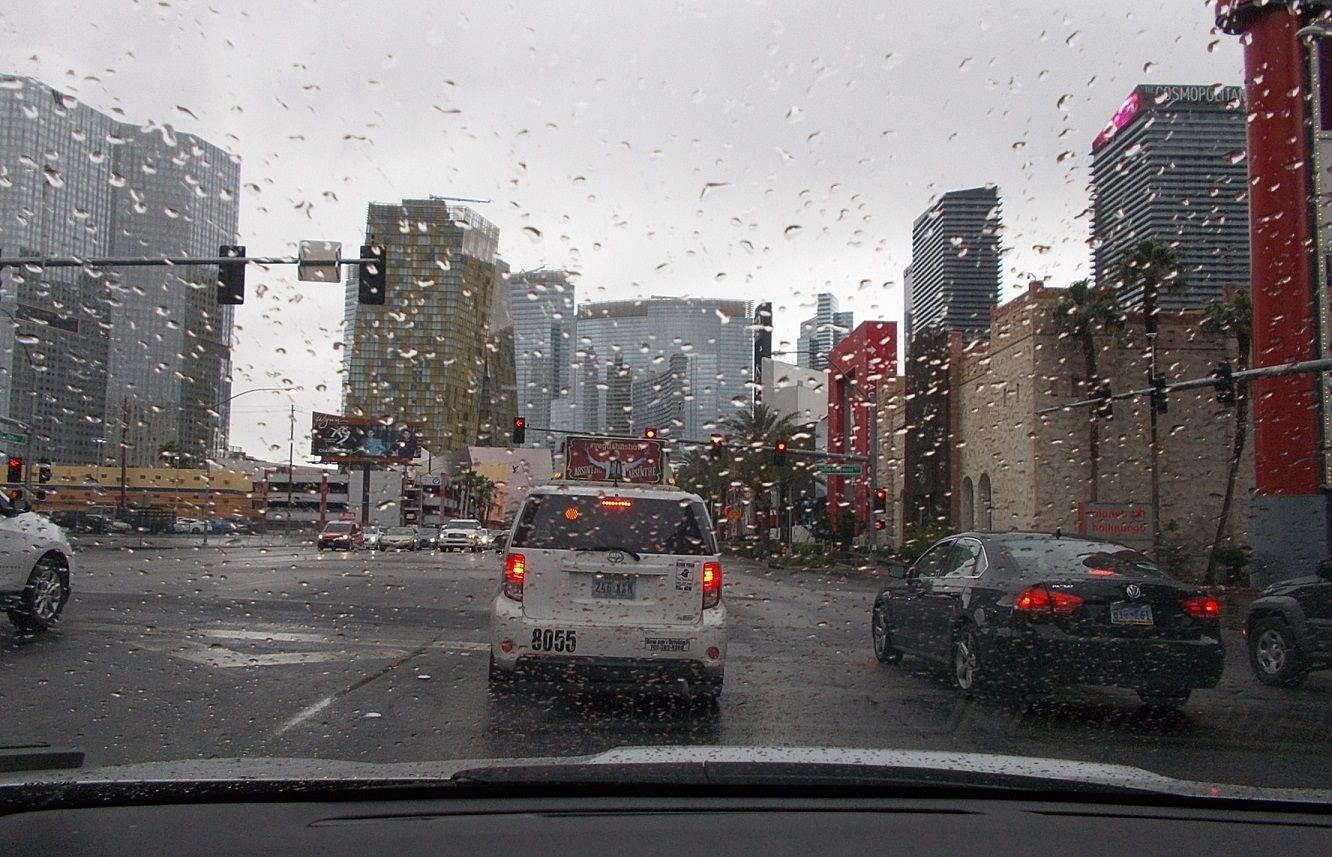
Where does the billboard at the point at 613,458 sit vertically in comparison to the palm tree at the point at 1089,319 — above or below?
Result: below

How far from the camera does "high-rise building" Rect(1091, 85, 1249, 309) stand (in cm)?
1978

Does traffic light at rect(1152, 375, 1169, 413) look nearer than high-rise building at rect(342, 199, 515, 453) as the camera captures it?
No

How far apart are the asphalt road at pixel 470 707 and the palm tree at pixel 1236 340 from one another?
16499 millimetres

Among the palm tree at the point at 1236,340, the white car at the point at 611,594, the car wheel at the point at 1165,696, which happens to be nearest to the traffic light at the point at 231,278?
the white car at the point at 611,594

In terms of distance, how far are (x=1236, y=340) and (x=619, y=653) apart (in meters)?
27.4

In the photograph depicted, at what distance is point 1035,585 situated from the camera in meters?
8.38

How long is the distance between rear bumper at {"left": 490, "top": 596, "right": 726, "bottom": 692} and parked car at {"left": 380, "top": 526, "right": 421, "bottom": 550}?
3319 centimetres

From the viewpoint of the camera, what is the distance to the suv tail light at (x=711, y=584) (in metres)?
8.01

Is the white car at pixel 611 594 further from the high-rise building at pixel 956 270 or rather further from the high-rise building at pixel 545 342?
the high-rise building at pixel 956 270

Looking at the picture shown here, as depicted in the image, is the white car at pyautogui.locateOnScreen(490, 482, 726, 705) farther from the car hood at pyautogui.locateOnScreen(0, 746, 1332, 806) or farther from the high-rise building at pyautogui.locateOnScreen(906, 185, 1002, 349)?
the high-rise building at pyautogui.locateOnScreen(906, 185, 1002, 349)

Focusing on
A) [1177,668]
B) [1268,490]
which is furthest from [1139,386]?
[1177,668]

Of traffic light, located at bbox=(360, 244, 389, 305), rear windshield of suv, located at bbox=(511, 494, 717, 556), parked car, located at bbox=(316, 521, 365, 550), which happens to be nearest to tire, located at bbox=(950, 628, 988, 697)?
rear windshield of suv, located at bbox=(511, 494, 717, 556)

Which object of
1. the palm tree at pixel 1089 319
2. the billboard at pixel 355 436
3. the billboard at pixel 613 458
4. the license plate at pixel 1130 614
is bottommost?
the license plate at pixel 1130 614

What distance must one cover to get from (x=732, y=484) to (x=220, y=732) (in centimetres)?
3944
